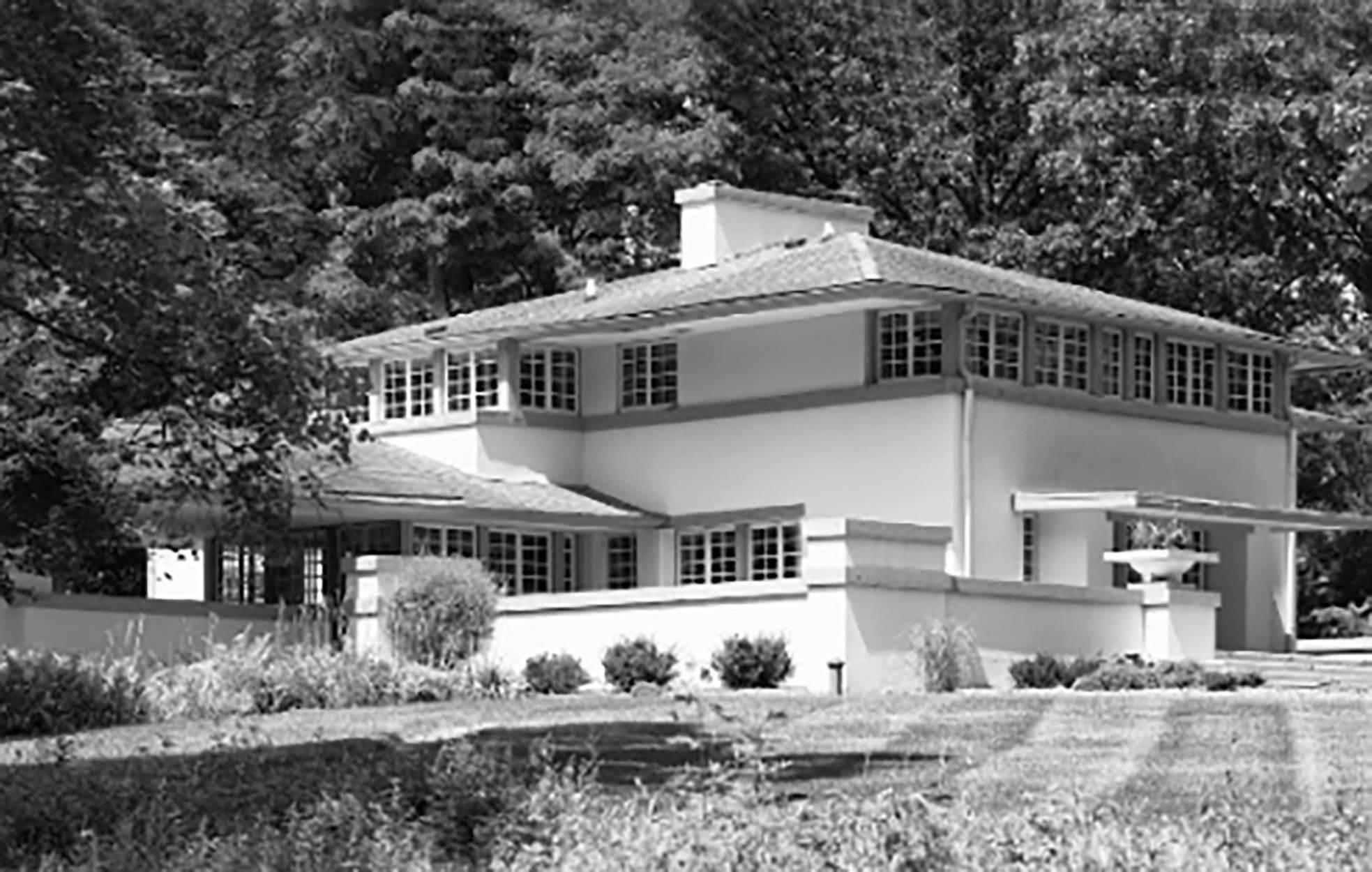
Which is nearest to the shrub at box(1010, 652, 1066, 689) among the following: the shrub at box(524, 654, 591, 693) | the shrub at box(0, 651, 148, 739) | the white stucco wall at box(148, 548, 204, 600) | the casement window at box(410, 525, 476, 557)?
the shrub at box(524, 654, 591, 693)

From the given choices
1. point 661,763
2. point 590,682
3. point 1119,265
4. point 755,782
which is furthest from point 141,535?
point 1119,265

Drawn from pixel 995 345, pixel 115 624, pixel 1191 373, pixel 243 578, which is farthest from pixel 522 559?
pixel 1191 373

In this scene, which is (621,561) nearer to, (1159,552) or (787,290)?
(787,290)

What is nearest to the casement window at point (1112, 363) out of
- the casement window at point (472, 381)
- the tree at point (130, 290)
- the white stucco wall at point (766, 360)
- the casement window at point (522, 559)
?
the white stucco wall at point (766, 360)

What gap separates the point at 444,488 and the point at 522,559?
7.12 ft

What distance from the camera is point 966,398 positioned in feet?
128

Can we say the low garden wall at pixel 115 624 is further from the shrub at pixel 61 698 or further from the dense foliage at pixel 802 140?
the dense foliage at pixel 802 140

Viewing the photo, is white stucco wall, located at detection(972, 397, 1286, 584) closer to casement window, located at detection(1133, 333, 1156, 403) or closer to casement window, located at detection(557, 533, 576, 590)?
casement window, located at detection(1133, 333, 1156, 403)

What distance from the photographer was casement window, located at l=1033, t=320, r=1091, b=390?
134 ft

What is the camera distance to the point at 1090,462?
41.3 metres

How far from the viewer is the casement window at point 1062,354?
4091 centimetres

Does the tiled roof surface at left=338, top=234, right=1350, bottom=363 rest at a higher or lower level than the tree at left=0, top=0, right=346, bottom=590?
higher

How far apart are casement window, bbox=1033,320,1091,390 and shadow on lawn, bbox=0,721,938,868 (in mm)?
15281

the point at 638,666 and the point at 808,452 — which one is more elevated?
the point at 808,452
